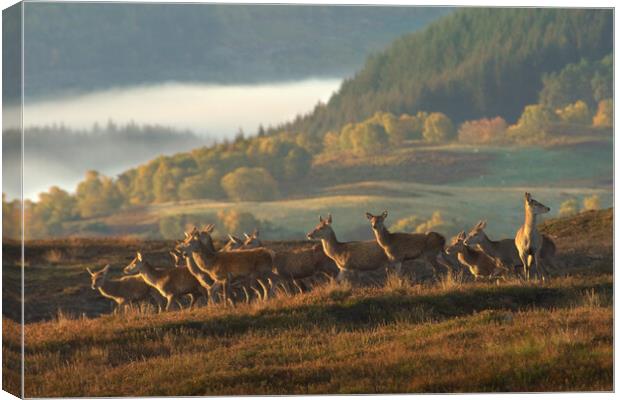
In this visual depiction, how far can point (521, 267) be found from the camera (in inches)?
1446

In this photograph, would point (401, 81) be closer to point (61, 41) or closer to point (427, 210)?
point (427, 210)

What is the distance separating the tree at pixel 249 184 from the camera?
1580 inches

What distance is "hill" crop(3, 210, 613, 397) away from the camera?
3244 centimetres

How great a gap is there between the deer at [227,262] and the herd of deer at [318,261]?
2cm

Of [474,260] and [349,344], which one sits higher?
[474,260]

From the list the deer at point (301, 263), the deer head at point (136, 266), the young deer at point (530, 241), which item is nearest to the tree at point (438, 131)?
the deer at point (301, 263)

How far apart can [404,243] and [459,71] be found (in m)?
4.38

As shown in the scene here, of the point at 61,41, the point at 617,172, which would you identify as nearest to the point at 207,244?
the point at 61,41

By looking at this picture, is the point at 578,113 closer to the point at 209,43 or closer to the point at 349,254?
the point at 349,254

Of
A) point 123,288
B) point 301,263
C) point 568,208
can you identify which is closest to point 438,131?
point 568,208

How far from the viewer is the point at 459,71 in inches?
1555

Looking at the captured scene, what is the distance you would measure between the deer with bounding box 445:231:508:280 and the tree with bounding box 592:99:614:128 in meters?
3.49

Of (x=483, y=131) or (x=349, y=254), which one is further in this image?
(x=483, y=131)

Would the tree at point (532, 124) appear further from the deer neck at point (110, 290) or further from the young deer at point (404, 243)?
the deer neck at point (110, 290)
